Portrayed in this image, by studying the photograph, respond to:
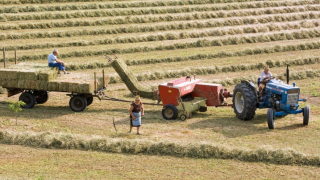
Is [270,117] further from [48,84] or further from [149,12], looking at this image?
[149,12]

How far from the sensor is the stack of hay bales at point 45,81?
18.3m

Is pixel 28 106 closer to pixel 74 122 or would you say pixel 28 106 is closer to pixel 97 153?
pixel 74 122

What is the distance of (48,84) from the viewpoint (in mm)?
18422

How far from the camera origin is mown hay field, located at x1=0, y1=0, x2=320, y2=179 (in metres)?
13.6

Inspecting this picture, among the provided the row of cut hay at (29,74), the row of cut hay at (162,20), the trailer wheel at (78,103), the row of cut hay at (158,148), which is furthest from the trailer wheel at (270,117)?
the row of cut hay at (162,20)

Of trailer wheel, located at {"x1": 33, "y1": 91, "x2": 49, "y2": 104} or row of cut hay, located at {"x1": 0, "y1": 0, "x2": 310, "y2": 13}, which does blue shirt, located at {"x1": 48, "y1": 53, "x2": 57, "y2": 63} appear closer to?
trailer wheel, located at {"x1": 33, "y1": 91, "x2": 49, "y2": 104}

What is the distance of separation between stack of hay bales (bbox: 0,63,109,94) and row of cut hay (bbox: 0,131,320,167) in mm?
3003

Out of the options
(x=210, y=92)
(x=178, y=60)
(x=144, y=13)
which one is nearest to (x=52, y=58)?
(x=210, y=92)

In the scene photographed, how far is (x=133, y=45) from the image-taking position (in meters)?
28.7

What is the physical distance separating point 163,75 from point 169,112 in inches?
254

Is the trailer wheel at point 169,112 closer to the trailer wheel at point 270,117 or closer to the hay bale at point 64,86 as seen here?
the trailer wheel at point 270,117

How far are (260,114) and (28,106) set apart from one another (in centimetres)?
753

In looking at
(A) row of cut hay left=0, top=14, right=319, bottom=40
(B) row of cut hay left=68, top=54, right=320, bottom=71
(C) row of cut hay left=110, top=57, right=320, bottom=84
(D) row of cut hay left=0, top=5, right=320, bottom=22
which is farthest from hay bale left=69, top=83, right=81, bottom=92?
(D) row of cut hay left=0, top=5, right=320, bottom=22

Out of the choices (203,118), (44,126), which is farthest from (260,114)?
(44,126)
